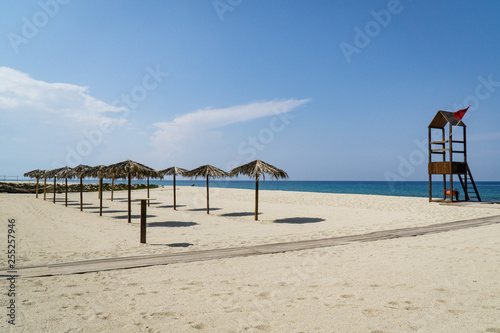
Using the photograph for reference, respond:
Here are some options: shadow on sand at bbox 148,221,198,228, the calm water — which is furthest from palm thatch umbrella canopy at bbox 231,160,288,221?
the calm water

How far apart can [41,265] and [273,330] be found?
457 cm

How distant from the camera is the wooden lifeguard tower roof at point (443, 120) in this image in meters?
18.4

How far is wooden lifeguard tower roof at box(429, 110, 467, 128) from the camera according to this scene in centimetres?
1839

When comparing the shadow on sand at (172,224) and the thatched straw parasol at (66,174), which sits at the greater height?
the thatched straw parasol at (66,174)

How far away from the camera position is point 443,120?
62.0 ft

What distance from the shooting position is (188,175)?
1484cm

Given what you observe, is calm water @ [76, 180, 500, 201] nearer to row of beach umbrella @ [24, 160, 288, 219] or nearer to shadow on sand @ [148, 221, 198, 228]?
row of beach umbrella @ [24, 160, 288, 219]

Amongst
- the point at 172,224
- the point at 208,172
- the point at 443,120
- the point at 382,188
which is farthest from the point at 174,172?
the point at 382,188

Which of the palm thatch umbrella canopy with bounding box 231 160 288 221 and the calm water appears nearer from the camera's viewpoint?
the palm thatch umbrella canopy with bounding box 231 160 288 221

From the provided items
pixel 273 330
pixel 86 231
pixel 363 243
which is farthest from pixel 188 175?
pixel 273 330

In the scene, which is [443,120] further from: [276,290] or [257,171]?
[276,290]

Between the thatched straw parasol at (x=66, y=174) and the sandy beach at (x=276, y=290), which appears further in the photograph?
the thatched straw parasol at (x=66, y=174)

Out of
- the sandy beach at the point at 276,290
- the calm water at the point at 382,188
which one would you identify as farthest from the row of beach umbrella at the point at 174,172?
the calm water at the point at 382,188

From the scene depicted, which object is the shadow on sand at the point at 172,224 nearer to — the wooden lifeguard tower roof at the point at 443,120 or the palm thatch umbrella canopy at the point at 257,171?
the palm thatch umbrella canopy at the point at 257,171
